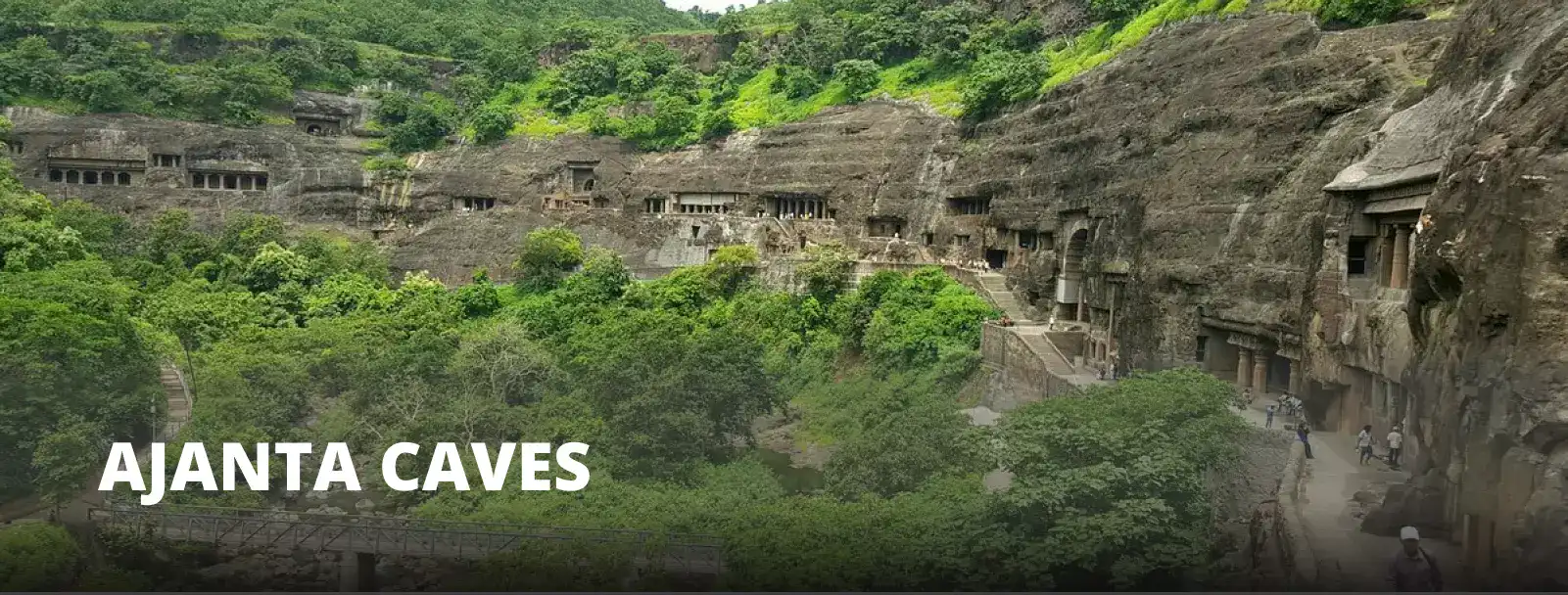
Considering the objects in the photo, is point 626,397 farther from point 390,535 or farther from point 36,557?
point 36,557

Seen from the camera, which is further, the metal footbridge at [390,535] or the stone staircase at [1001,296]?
the stone staircase at [1001,296]

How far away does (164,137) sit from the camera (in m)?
59.1

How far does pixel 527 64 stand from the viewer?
254 feet

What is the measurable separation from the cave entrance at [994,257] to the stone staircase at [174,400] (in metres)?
28.8

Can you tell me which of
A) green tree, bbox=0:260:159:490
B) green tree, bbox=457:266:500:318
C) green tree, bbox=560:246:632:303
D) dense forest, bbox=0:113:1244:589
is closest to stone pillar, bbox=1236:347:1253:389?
dense forest, bbox=0:113:1244:589

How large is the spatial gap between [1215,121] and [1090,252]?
5.95m

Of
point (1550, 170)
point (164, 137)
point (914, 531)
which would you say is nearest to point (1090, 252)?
point (914, 531)

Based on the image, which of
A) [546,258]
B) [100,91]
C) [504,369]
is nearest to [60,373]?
[504,369]

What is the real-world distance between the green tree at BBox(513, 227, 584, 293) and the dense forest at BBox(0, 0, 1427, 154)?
43.0 ft

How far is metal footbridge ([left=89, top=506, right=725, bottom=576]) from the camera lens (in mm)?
25031

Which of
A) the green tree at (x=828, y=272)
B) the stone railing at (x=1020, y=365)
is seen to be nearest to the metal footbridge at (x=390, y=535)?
the stone railing at (x=1020, y=365)

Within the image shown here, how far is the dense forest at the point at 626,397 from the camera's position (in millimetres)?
21641

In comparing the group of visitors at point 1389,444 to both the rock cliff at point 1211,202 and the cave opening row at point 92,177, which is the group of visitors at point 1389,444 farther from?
the cave opening row at point 92,177

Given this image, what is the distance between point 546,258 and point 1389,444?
37.7m
